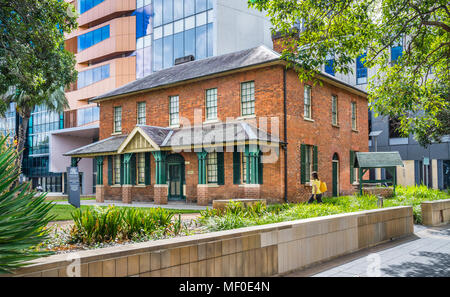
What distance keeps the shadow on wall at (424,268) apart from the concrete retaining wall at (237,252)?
4.10 ft

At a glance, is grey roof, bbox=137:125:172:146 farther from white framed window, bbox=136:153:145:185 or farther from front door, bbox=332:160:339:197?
front door, bbox=332:160:339:197

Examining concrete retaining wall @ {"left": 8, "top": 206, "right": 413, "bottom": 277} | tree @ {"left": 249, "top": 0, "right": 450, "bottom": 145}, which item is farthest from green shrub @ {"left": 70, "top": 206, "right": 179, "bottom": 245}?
tree @ {"left": 249, "top": 0, "right": 450, "bottom": 145}

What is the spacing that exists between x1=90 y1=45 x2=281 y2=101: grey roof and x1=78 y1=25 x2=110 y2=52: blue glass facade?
21.7 meters

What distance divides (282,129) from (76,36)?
41.9 metres

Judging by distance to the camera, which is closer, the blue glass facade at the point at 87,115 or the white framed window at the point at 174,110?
the white framed window at the point at 174,110

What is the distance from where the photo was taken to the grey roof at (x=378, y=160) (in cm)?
2183

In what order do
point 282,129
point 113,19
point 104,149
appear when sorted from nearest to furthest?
point 282,129 → point 104,149 → point 113,19

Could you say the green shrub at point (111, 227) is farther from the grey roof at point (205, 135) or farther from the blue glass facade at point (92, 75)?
the blue glass facade at point (92, 75)

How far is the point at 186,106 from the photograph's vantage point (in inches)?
965

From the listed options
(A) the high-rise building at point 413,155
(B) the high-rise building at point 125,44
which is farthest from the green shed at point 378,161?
(B) the high-rise building at point 125,44

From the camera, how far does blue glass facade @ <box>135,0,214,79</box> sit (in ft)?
123

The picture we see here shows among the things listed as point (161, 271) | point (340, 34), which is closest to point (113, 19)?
point (340, 34)
